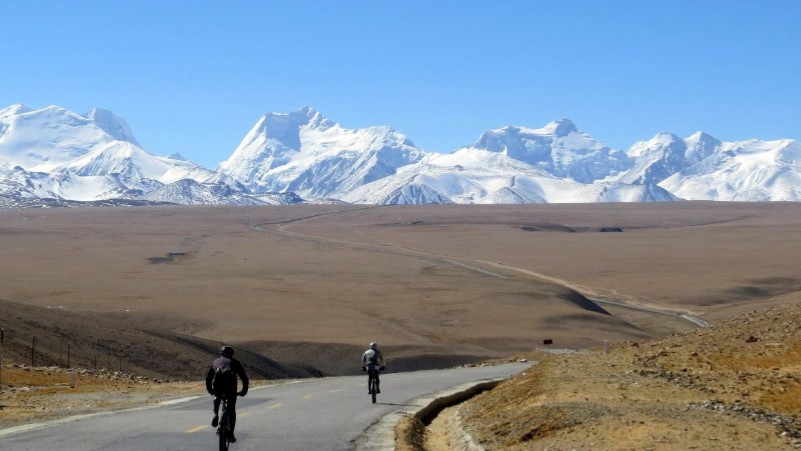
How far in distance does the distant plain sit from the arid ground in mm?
229

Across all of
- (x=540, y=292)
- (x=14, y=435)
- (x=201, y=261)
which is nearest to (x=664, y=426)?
(x=14, y=435)

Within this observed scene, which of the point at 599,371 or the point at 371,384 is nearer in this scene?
the point at 599,371

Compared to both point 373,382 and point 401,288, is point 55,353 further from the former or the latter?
point 401,288

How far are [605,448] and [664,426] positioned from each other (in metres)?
1.39

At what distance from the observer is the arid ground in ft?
178

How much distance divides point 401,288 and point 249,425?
Result: 8439 centimetres

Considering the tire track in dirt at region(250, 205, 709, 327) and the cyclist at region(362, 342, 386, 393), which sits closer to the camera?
the cyclist at region(362, 342, 386, 393)

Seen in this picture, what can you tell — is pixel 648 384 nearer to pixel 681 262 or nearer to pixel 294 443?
pixel 294 443

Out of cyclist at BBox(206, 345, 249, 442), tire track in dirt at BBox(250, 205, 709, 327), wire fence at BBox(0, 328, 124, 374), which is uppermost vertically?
cyclist at BBox(206, 345, 249, 442)

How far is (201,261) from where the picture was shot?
13612cm

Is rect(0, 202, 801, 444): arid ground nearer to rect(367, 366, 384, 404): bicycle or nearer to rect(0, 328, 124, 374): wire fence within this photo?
rect(0, 328, 124, 374): wire fence

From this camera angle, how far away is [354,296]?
97.2 metres

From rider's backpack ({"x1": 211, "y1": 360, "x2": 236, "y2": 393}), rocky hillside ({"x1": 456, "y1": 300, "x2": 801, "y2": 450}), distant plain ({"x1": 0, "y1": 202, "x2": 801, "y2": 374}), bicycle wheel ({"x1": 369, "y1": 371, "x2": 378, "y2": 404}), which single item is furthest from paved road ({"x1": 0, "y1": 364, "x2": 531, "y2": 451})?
distant plain ({"x1": 0, "y1": 202, "x2": 801, "y2": 374})

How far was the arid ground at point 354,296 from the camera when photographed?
54281 millimetres
